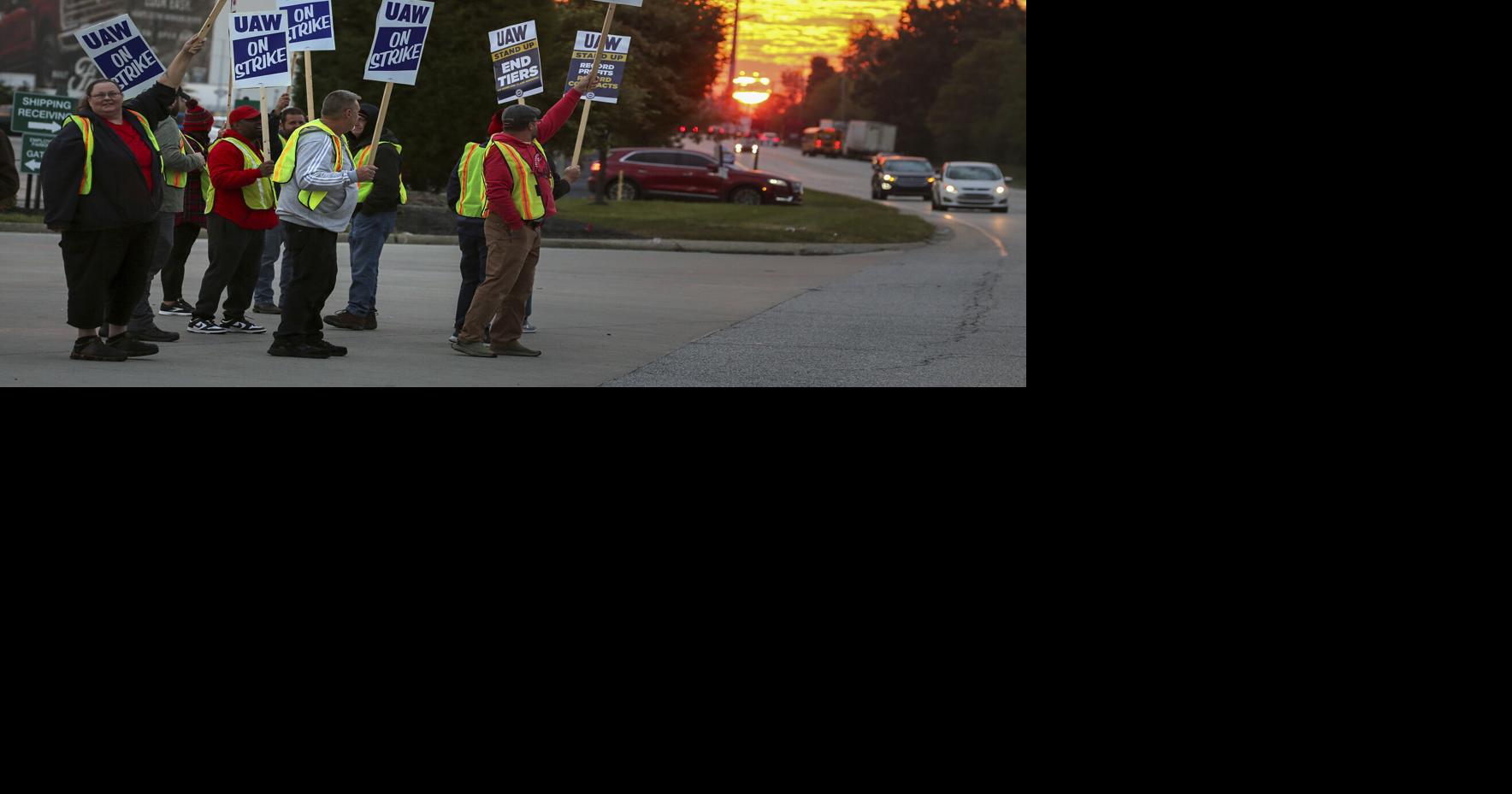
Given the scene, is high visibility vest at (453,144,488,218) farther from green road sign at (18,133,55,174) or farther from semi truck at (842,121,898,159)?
semi truck at (842,121,898,159)

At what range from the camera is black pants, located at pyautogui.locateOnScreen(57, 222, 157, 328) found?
10.3 metres

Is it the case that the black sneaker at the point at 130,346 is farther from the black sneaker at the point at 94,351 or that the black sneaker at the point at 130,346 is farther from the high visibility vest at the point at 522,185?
the high visibility vest at the point at 522,185

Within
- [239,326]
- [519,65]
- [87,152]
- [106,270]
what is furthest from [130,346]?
[519,65]

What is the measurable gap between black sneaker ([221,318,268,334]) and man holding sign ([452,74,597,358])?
1745 millimetres

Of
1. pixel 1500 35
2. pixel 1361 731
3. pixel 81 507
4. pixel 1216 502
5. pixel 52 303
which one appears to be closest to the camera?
pixel 1361 731

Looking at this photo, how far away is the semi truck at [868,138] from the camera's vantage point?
319 ft

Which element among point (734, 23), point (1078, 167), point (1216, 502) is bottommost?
point (1216, 502)

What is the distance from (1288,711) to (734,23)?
4665 centimetres

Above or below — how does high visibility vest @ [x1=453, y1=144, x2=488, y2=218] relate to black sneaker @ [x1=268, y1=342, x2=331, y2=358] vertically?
above

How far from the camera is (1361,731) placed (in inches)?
166

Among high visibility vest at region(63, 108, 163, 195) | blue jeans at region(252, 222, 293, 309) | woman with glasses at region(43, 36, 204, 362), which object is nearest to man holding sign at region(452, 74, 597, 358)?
woman with glasses at region(43, 36, 204, 362)

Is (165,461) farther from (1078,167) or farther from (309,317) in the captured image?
(1078,167)

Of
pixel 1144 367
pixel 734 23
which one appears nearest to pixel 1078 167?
pixel 1144 367

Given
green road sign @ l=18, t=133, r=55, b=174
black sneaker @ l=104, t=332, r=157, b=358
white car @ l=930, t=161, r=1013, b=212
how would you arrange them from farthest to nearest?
white car @ l=930, t=161, r=1013, b=212, green road sign @ l=18, t=133, r=55, b=174, black sneaker @ l=104, t=332, r=157, b=358
